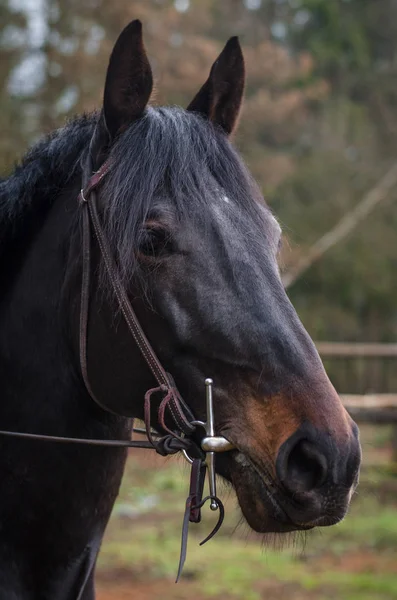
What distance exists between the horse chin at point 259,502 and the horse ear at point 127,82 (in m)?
1.09

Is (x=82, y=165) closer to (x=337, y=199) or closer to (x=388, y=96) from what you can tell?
(x=337, y=199)

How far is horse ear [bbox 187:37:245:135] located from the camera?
255 centimetres

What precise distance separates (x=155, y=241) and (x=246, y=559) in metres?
5.71

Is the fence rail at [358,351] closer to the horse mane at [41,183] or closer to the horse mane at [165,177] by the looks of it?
the horse mane at [41,183]

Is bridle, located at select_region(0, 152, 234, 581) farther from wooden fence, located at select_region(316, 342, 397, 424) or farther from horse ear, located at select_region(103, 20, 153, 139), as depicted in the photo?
wooden fence, located at select_region(316, 342, 397, 424)

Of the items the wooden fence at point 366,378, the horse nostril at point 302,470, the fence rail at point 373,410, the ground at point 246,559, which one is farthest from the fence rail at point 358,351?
the horse nostril at point 302,470

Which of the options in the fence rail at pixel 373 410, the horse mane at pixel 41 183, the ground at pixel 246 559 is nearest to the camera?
the horse mane at pixel 41 183

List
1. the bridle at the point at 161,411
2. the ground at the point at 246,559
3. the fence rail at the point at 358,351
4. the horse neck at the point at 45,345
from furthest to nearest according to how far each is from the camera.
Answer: the fence rail at the point at 358,351 → the ground at the point at 246,559 → the horse neck at the point at 45,345 → the bridle at the point at 161,411

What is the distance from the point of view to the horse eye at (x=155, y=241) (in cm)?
221

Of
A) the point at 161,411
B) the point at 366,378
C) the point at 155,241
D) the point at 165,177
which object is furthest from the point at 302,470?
the point at 366,378

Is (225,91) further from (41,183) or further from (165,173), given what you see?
(41,183)

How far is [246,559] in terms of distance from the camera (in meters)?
7.28

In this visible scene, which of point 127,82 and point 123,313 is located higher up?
point 127,82

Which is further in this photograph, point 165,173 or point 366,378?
point 366,378
